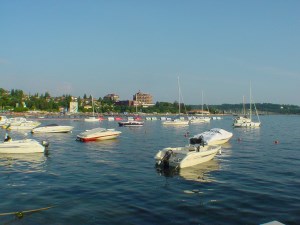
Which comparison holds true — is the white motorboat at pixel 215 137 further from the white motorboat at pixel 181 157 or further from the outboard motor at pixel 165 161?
the outboard motor at pixel 165 161

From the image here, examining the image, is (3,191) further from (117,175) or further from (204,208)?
(204,208)

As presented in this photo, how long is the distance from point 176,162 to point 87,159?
1060 cm

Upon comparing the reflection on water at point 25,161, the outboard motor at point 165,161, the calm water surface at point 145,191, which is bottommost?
the calm water surface at point 145,191

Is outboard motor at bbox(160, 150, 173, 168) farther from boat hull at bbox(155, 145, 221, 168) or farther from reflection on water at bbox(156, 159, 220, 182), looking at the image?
reflection on water at bbox(156, 159, 220, 182)

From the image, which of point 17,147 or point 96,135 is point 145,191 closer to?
point 17,147

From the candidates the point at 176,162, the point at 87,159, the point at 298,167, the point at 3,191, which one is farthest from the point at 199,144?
the point at 3,191

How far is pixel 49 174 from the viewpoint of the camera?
2530 centimetres

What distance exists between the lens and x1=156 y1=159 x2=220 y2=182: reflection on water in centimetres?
2430

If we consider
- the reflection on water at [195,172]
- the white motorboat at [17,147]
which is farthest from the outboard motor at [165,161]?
the white motorboat at [17,147]

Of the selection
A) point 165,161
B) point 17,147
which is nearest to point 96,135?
point 17,147

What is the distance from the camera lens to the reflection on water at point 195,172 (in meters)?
24.3

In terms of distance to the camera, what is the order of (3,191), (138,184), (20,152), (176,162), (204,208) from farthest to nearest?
(20,152), (176,162), (138,184), (3,191), (204,208)

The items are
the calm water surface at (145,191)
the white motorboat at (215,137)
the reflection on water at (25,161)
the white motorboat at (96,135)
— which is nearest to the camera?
the calm water surface at (145,191)

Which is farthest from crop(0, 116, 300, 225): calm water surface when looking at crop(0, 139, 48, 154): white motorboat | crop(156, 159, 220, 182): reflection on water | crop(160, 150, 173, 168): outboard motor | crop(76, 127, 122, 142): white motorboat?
crop(76, 127, 122, 142): white motorboat
